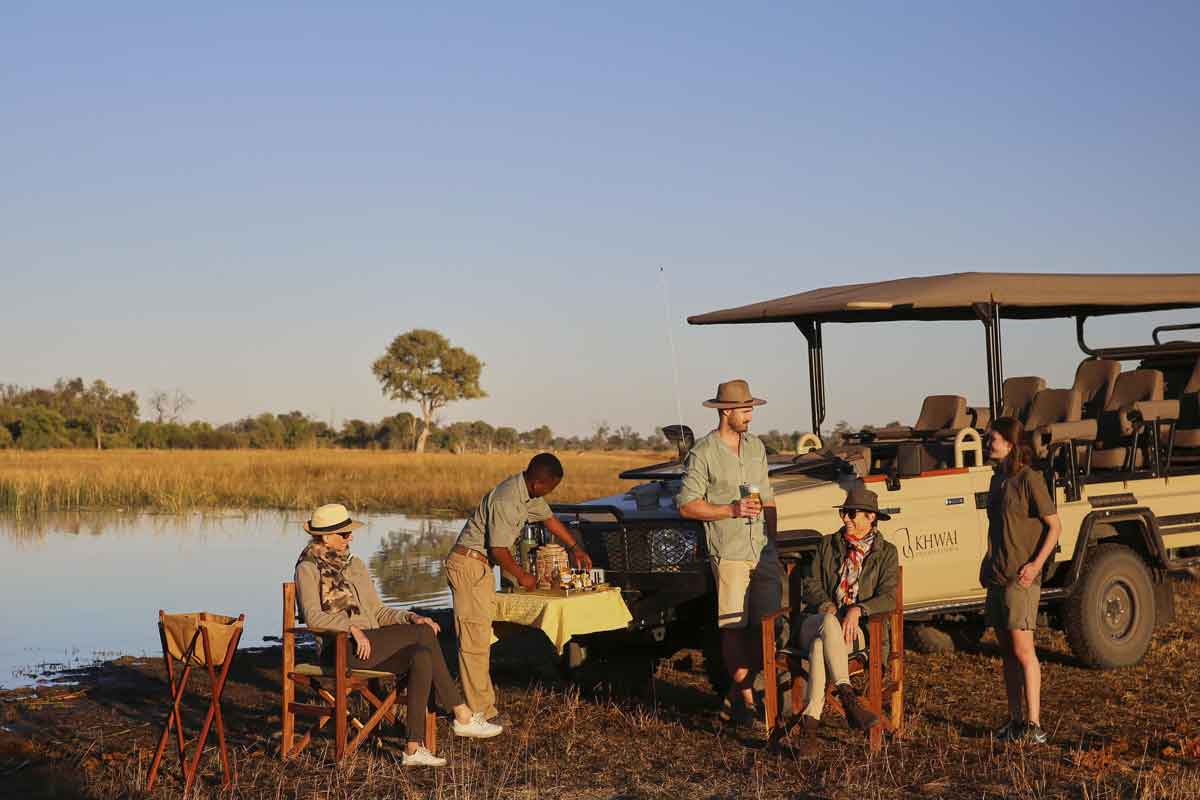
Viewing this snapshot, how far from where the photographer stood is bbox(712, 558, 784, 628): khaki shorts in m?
8.61

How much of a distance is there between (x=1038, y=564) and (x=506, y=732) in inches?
121

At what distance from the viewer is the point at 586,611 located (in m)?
8.59

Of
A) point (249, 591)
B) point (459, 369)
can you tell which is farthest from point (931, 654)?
point (459, 369)

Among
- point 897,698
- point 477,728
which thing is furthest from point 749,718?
point 477,728

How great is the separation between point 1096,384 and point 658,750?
19.8ft

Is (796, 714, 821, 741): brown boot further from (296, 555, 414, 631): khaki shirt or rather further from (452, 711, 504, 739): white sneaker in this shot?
(296, 555, 414, 631): khaki shirt

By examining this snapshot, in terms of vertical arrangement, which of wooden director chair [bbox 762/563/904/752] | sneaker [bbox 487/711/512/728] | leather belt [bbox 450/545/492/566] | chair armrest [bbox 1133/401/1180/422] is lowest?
sneaker [bbox 487/711/512/728]

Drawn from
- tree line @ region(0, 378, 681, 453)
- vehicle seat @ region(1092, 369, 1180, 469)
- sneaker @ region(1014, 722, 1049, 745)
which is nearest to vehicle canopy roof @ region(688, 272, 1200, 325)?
vehicle seat @ region(1092, 369, 1180, 469)

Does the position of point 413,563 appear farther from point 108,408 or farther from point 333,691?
point 108,408

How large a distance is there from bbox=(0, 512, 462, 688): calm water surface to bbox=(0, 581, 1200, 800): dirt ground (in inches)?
104

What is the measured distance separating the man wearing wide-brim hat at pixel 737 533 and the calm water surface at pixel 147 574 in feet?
18.6

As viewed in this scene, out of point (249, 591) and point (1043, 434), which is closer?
point (1043, 434)

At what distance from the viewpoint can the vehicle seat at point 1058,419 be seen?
1106 centimetres

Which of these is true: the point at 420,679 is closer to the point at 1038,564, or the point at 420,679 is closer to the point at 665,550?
the point at 665,550
